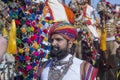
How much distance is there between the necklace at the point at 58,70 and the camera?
511 cm

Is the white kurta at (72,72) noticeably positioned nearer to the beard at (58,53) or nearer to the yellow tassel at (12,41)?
the beard at (58,53)

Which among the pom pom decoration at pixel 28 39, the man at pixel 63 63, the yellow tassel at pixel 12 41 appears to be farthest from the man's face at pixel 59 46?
the pom pom decoration at pixel 28 39

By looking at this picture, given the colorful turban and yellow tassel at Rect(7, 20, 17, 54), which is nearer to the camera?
the colorful turban

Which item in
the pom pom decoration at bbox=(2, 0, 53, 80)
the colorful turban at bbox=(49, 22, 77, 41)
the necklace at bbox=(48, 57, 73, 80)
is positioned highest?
the colorful turban at bbox=(49, 22, 77, 41)

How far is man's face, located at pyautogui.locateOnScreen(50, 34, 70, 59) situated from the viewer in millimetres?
5180

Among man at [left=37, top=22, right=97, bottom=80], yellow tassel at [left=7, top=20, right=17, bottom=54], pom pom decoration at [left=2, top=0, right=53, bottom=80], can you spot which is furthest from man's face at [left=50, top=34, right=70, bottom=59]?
pom pom decoration at [left=2, top=0, right=53, bottom=80]

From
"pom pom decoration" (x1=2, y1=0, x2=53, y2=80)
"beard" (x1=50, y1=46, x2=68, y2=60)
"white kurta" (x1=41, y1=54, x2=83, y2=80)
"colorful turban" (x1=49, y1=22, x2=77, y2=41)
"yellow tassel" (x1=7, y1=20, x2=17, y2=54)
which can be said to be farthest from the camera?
"pom pom decoration" (x1=2, y1=0, x2=53, y2=80)

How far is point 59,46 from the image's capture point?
207 inches

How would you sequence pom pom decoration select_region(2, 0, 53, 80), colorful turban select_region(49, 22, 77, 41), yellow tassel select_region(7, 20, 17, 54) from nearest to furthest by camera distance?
1. colorful turban select_region(49, 22, 77, 41)
2. yellow tassel select_region(7, 20, 17, 54)
3. pom pom decoration select_region(2, 0, 53, 80)

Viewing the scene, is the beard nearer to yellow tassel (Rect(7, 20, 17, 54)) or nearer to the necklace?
the necklace

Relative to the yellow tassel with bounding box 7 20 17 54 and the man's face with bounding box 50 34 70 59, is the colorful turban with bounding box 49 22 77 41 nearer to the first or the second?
the man's face with bounding box 50 34 70 59

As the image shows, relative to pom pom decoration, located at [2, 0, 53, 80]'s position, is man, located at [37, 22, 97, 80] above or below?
above

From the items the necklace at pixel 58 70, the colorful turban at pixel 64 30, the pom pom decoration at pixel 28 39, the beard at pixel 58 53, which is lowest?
the pom pom decoration at pixel 28 39

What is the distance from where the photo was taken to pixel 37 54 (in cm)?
846
